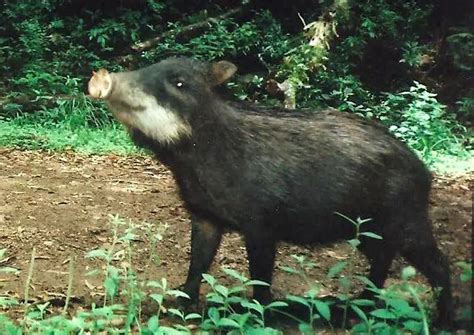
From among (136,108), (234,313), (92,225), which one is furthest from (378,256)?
(92,225)

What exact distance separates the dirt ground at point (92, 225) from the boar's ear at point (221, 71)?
56 cm

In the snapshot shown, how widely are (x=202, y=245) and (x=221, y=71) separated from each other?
0.67 meters

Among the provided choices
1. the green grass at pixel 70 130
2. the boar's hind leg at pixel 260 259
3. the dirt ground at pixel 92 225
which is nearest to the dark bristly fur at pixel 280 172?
the boar's hind leg at pixel 260 259

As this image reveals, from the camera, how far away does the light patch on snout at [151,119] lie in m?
2.60

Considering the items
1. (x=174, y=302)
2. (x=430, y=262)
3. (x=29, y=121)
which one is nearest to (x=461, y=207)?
(x=430, y=262)

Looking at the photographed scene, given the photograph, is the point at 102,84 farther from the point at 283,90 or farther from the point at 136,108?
the point at 283,90

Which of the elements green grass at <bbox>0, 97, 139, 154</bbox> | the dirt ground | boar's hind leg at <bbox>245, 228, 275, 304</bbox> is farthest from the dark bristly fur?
green grass at <bbox>0, 97, 139, 154</bbox>

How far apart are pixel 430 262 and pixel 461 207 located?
0.88ft

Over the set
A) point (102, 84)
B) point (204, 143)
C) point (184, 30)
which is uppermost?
point (184, 30)

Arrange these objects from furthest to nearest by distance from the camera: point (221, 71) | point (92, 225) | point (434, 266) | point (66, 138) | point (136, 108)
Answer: point (66, 138) → point (92, 225) → point (221, 71) → point (136, 108) → point (434, 266)

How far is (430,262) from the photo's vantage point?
2527mm

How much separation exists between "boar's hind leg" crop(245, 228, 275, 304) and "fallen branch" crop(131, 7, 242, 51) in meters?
0.76

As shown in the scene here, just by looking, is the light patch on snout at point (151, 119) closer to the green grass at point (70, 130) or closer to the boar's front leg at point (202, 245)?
the green grass at point (70, 130)

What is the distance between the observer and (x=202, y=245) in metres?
2.99
